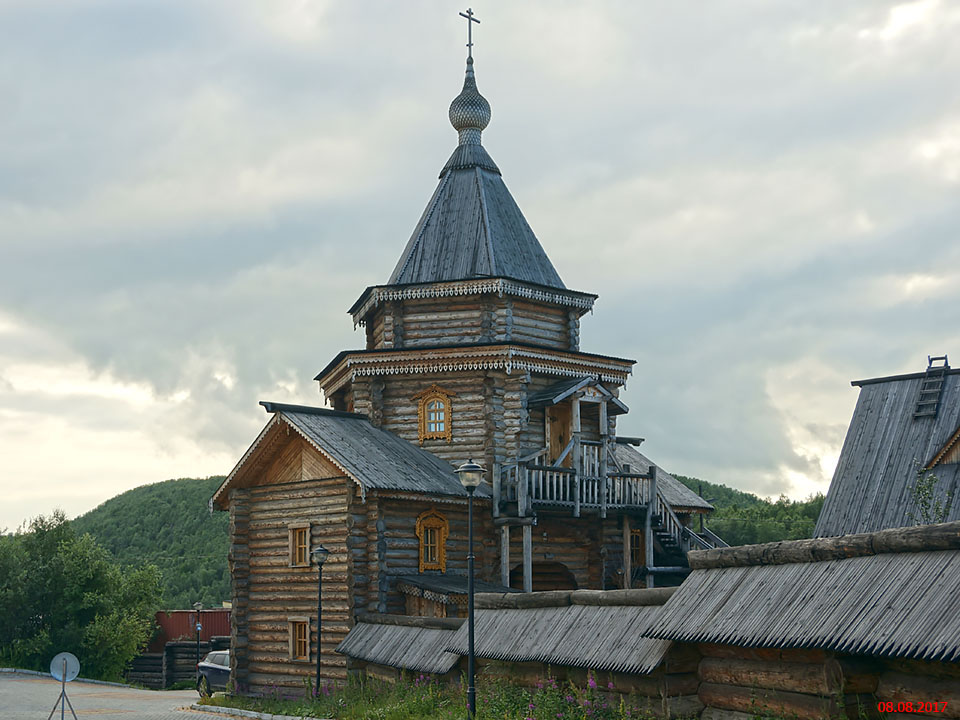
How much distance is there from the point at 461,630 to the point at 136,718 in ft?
31.8

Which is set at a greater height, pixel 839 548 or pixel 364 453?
pixel 364 453

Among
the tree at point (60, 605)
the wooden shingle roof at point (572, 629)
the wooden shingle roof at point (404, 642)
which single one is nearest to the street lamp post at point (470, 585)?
the wooden shingle roof at point (572, 629)

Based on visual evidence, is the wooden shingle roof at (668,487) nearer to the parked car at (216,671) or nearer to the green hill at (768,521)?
the parked car at (216,671)

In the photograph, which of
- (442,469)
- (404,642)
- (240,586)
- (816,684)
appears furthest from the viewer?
(240,586)

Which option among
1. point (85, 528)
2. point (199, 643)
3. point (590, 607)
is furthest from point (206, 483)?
point (590, 607)

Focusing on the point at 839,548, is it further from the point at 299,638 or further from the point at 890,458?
the point at 299,638

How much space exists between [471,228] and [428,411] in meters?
6.45

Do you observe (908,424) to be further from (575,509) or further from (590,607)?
(590,607)

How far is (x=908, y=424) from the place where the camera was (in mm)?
28344

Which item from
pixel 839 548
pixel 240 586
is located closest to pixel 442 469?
pixel 240 586

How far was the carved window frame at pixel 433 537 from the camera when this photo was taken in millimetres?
26469

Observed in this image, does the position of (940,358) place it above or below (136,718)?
above

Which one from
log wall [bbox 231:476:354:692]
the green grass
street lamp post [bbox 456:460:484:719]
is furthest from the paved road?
street lamp post [bbox 456:460:484:719]

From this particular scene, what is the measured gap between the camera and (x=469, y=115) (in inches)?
1407
